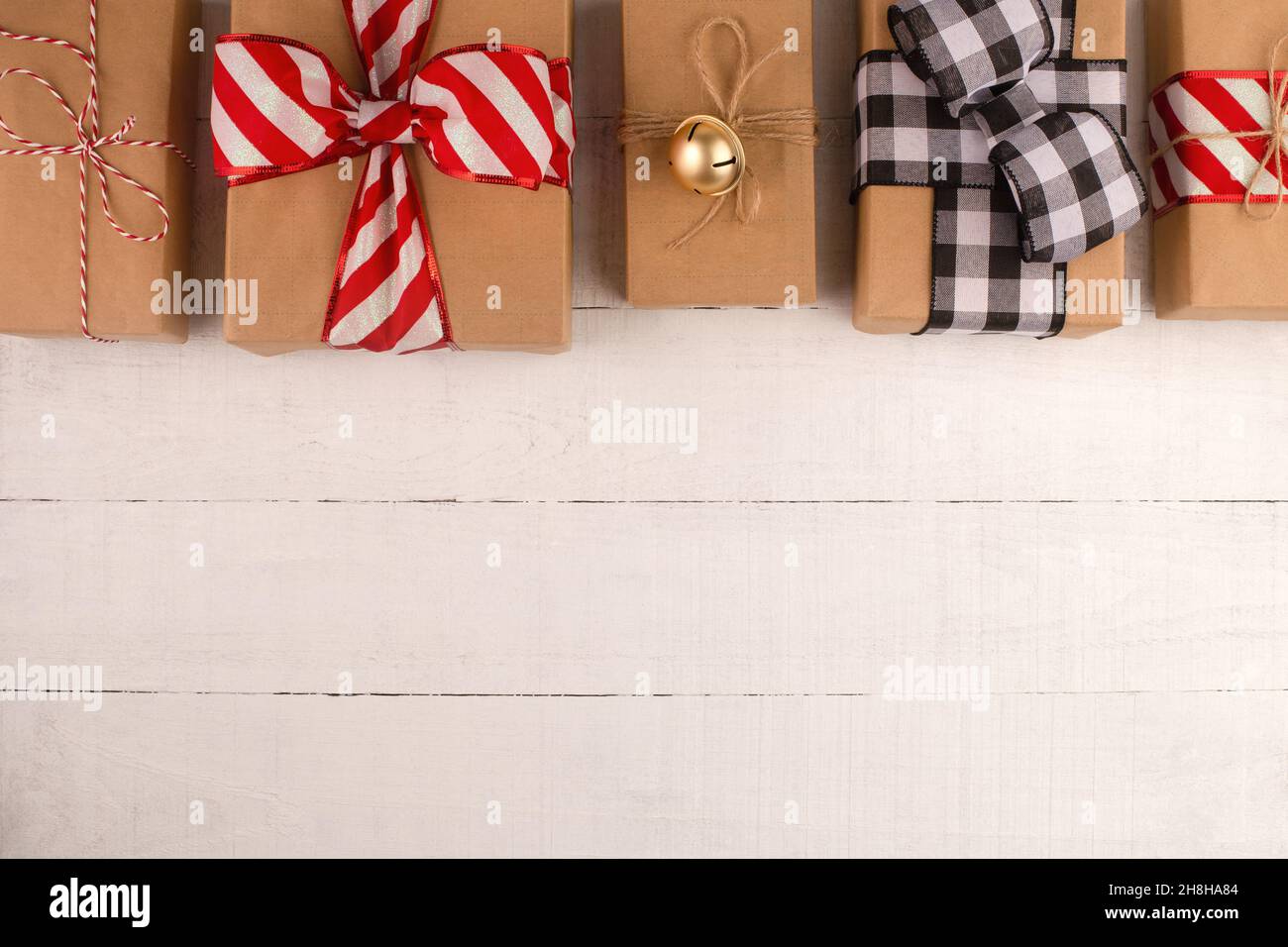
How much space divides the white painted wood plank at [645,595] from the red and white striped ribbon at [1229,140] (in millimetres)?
355

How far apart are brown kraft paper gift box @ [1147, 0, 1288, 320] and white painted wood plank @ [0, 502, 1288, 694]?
0.80 ft

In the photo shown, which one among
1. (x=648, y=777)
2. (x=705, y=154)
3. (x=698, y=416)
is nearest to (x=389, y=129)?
(x=705, y=154)

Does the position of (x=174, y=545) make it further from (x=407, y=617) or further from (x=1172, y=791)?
(x=1172, y=791)

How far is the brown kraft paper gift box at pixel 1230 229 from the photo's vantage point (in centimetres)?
87

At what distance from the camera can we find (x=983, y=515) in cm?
97

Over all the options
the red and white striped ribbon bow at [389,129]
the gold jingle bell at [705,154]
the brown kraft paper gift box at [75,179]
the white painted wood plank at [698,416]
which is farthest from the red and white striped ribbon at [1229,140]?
the brown kraft paper gift box at [75,179]

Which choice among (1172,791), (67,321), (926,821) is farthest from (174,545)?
(1172,791)

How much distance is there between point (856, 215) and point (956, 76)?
0.16 metres

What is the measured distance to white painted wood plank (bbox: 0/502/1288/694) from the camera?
3.16 feet

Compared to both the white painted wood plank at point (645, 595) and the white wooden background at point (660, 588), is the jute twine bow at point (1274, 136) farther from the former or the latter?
the white painted wood plank at point (645, 595)

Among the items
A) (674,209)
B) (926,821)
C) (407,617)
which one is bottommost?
(926,821)

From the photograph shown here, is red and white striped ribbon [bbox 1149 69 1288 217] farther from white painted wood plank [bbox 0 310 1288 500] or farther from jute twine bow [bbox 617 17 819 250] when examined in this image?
jute twine bow [bbox 617 17 819 250]

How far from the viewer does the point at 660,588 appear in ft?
3.19

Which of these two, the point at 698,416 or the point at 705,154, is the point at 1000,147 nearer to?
the point at 705,154
